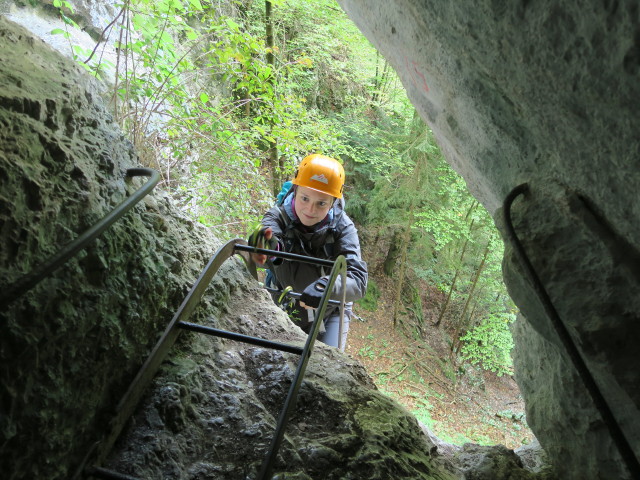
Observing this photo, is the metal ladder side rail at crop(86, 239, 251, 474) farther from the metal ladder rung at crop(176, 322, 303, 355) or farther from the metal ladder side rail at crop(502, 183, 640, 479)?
the metal ladder side rail at crop(502, 183, 640, 479)

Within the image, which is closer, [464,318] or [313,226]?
[313,226]

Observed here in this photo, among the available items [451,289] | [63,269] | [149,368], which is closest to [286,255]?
[149,368]

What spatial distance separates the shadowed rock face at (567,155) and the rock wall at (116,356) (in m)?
0.89

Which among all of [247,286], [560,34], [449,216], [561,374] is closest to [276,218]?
[247,286]

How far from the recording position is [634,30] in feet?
3.33

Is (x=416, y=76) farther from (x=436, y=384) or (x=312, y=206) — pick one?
(x=436, y=384)

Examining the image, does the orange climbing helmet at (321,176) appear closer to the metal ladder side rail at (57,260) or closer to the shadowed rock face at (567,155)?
the shadowed rock face at (567,155)

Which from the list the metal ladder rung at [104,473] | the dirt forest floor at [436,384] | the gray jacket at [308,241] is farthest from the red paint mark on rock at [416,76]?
the dirt forest floor at [436,384]

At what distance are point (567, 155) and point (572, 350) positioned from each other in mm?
667

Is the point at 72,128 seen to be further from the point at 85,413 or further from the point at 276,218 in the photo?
the point at 276,218

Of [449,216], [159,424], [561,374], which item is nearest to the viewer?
[159,424]

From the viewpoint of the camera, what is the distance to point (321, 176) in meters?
4.20

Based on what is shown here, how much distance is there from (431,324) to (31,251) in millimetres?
13231

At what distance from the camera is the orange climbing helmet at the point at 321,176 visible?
418cm
